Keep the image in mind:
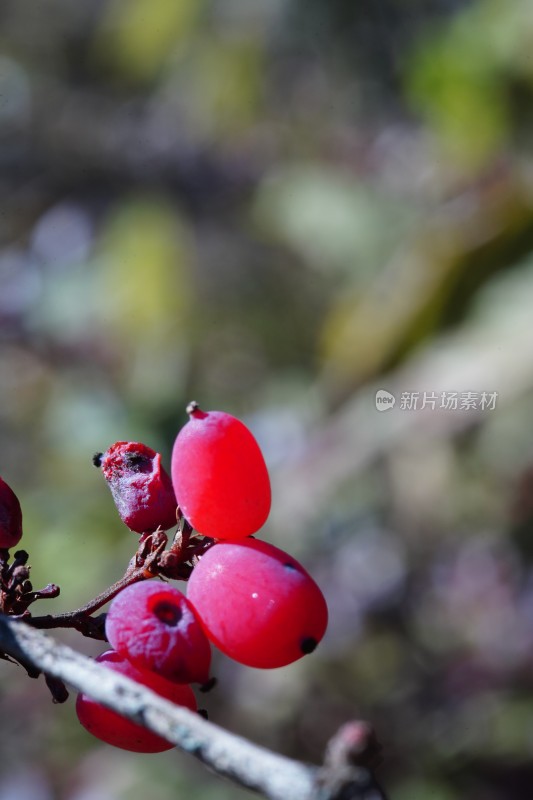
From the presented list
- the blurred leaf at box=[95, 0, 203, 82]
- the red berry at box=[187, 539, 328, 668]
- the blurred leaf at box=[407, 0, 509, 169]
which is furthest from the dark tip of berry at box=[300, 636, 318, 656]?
the blurred leaf at box=[95, 0, 203, 82]

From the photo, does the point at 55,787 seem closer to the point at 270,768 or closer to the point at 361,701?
the point at 361,701

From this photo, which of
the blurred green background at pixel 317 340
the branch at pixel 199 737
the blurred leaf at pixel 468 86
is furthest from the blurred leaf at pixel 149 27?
the branch at pixel 199 737

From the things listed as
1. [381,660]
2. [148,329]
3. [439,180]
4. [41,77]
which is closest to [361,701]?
[381,660]

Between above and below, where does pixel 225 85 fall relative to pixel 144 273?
above

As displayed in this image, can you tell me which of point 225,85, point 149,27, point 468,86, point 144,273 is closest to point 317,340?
point 144,273

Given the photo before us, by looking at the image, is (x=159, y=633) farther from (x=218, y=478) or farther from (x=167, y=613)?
(x=218, y=478)

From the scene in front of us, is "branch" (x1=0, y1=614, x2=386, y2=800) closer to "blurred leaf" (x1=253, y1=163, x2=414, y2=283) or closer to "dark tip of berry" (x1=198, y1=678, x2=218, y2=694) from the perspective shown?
"dark tip of berry" (x1=198, y1=678, x2=218, y2=694)

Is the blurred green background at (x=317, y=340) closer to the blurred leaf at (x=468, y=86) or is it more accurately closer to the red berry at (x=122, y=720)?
the blurred leaf at (x=468, y=86)
